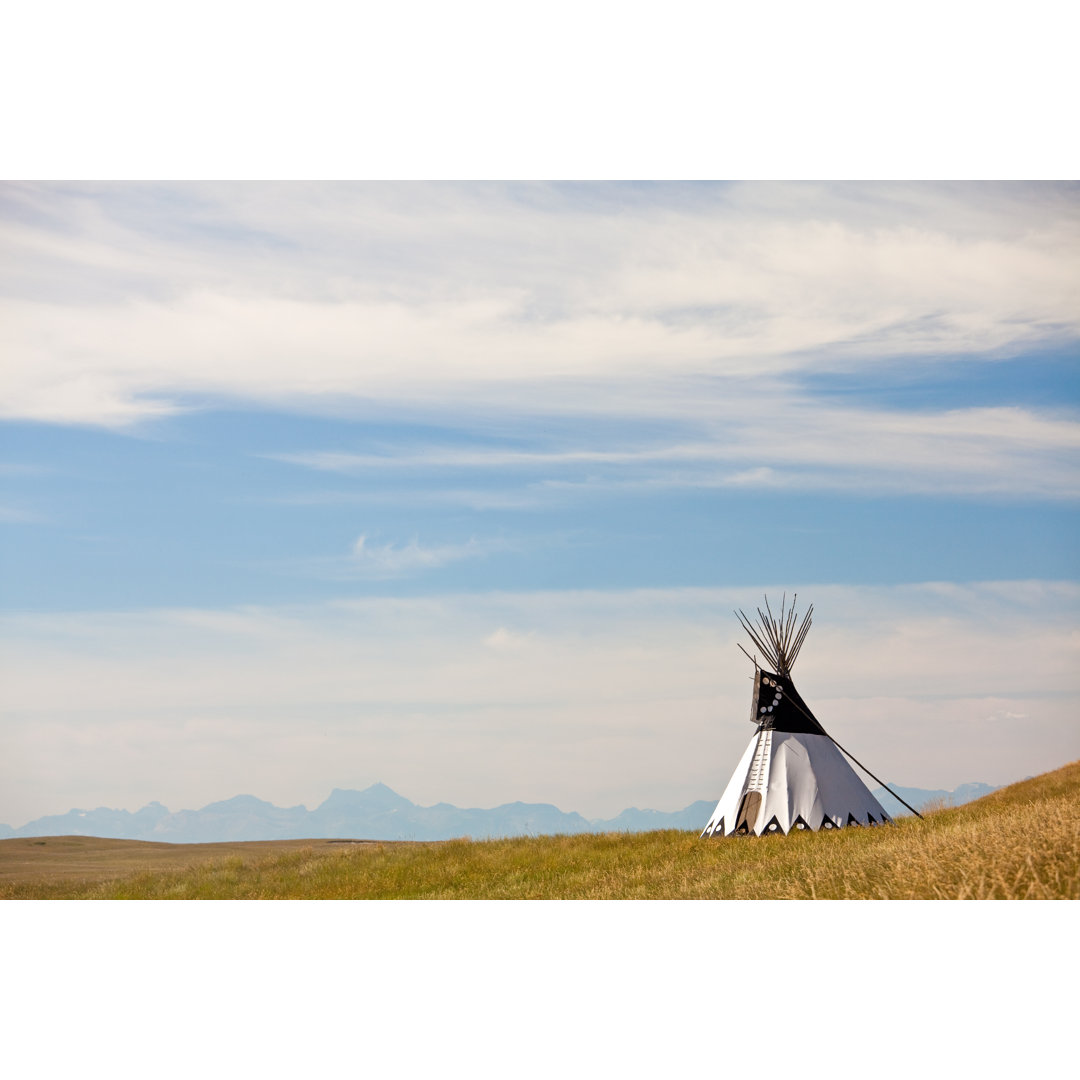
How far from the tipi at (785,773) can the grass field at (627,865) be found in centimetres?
49

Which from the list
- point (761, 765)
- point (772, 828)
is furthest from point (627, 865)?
point (761, 765)

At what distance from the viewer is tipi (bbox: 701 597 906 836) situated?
984 cm

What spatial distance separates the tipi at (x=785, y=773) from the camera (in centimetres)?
984

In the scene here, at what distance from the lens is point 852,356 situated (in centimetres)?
893

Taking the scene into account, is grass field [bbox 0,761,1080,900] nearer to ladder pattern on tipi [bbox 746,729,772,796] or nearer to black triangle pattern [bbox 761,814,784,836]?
black triangle pattern [bbox 761,814,784,836]

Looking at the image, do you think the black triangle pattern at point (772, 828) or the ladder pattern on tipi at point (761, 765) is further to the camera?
the ladder pattern on tipi at point (761, 765)

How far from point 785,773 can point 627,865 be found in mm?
2199

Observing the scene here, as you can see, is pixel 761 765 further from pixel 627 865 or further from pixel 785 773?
pixel 627 865

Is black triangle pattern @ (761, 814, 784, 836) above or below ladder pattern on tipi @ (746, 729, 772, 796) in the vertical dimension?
below

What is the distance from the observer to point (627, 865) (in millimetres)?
8625

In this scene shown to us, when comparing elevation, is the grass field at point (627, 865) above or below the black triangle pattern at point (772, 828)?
below

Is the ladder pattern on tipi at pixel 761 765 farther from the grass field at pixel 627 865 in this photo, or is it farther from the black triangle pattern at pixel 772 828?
the grass field at pixel 627 865

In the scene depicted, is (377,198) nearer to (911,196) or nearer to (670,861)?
(911,196)

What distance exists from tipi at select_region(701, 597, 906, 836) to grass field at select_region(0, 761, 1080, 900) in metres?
0.49
